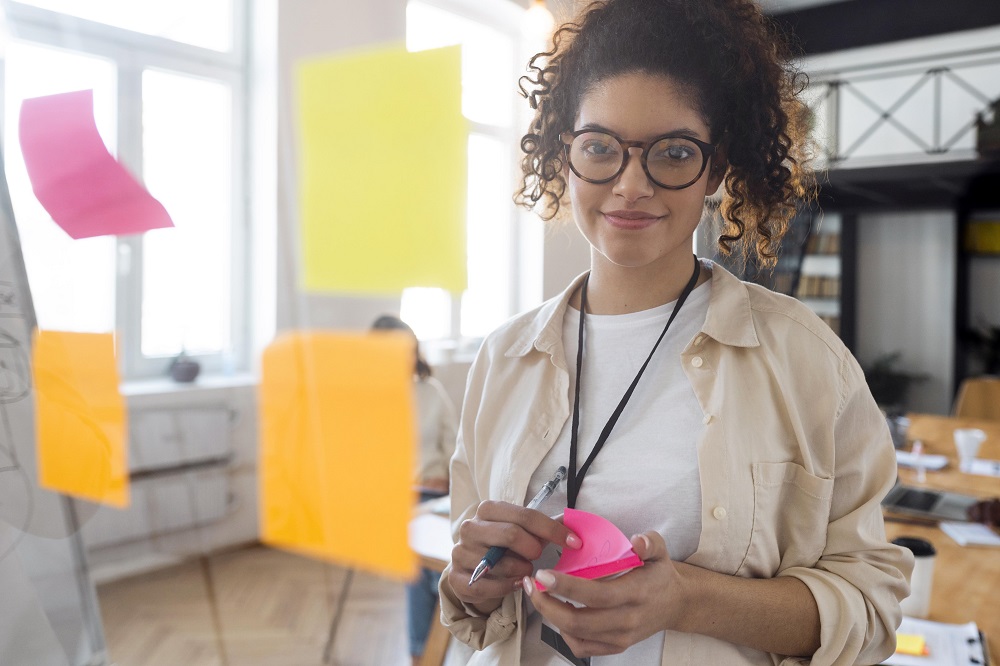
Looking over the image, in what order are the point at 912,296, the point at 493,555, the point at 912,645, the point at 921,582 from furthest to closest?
the point at 912,296
the point at 921,582
the point at 912,645
the point at 493,555

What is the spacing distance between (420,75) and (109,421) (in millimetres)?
1319

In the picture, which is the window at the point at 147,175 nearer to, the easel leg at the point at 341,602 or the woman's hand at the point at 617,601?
the easel leg at the point at 341,602

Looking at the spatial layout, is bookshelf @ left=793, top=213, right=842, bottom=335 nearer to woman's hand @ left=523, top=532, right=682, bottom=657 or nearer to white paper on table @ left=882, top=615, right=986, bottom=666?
white paper on table @ left=882, top=615, right=986, bottom=666

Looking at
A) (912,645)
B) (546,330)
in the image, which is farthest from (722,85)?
(912,645)

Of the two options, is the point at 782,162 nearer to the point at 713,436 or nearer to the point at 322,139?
the point at 713,436

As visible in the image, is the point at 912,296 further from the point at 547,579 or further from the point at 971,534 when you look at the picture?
the point at 547,579

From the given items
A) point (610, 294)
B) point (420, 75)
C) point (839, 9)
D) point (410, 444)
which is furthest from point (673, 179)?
point (839, 9)

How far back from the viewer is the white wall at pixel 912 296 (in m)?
8.05

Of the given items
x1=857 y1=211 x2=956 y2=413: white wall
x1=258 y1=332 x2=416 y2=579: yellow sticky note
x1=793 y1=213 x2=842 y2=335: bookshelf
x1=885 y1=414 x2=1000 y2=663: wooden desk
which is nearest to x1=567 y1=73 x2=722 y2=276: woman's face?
x1=258 y1=332 x2=416 y2=579: yellow sticky note

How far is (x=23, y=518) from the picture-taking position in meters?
1.07

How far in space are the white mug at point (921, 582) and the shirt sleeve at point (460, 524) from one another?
0.86 m

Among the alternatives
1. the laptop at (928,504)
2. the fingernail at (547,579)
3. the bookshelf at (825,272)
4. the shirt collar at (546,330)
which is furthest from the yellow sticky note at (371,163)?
the bookshelf at (825,272)

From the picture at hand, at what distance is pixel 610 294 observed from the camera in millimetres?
961

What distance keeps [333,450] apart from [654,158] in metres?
0.82
